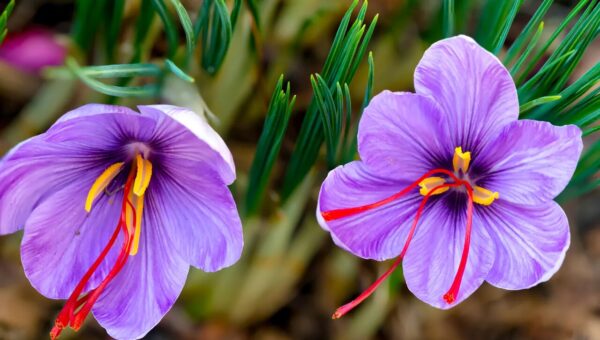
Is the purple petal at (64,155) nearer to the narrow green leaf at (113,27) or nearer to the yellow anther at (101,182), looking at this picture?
the yellow anther at (101,182)

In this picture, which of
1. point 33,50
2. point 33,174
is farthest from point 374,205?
point 33,50

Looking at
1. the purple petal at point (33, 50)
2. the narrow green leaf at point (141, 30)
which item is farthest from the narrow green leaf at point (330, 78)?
the purple petal at point (33, 50)

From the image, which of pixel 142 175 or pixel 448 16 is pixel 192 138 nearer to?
pixel 142 175

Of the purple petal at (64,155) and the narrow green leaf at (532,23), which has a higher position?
the narrow green leaf at (532,23)

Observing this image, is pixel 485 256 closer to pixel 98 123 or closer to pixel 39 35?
pixel 98 123

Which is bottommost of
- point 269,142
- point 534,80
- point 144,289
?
point 144,289

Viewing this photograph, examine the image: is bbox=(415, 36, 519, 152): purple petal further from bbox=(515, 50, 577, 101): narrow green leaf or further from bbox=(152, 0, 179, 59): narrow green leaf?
bbox=(152, 0, 179, 59): narrow green leaf

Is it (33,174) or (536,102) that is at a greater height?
(536,102)

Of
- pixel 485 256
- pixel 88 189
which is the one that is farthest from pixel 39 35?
pixel 485 256

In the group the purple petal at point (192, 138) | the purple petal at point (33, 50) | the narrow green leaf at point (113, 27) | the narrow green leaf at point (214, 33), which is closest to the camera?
the purple petal at point (192, 138)
